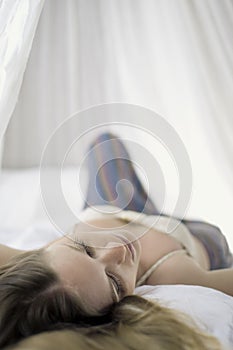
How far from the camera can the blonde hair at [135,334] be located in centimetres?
92

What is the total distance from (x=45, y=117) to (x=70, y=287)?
3.03 ft

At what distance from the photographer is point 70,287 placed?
3.63 feet

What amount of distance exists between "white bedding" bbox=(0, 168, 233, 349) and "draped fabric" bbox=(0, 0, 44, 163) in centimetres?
26

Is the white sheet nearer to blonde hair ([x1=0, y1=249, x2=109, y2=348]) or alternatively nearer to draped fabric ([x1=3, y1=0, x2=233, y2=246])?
blonde hair ([x1=0, y1=249, x2=109, y2=348])

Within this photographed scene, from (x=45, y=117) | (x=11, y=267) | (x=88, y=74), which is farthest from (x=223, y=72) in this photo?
(x=11, y=267)

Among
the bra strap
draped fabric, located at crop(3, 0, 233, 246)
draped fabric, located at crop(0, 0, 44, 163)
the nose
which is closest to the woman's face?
the nose

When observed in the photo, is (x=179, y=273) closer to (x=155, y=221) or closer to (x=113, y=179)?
(x=155, y=221)

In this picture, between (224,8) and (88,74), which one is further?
(88,74)

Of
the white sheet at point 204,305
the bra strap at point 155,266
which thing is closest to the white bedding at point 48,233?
the white sheet at point 204,305

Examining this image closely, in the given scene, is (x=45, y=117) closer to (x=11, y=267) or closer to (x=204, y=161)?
(x=204, y=161)

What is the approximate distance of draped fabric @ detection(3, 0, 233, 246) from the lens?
1635 millimetres

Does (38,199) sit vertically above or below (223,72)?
below

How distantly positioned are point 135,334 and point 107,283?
0.18 metres

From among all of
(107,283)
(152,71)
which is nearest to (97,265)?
(107,283)
